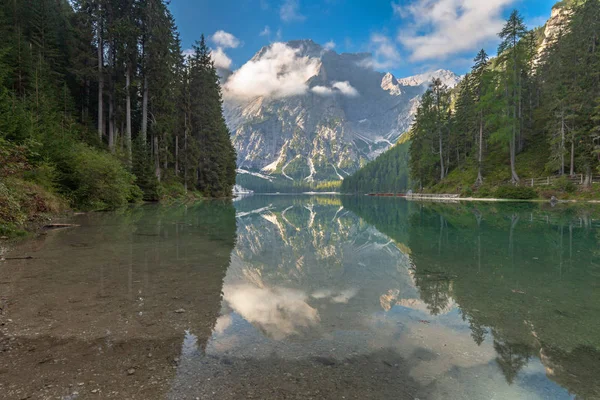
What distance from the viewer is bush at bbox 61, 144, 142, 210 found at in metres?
20.2

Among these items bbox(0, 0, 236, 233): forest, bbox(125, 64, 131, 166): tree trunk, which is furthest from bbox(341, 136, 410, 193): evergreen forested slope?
bbox(125, 64, 131, 166): tree trunk

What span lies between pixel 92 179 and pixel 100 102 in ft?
54.4

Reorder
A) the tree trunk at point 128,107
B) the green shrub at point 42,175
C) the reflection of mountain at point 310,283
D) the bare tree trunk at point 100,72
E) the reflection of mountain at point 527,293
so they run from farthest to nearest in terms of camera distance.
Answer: the bare tree trunk at point 100,72, the tree trunk at point 128,107, the green shrub at point 42,175, the reflection of mountain at point 310,283, the reflection of mountain at point 527,293

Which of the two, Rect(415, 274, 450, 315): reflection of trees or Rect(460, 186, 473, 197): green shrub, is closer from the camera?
Rect(415, 274, 450, 315): reflection of trees

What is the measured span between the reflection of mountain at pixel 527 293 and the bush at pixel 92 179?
20.6 metres

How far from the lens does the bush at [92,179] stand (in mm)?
20231

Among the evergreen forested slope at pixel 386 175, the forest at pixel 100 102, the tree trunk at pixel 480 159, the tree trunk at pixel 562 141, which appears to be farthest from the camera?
the evergreen forested slope at pixel 386 175

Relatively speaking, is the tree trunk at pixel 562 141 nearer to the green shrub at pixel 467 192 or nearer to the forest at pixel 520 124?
the forest at pixel 520 124

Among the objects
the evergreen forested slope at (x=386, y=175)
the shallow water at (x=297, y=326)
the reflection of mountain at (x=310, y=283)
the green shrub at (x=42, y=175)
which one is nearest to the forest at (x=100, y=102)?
the green shrub at (x=42, y=175)

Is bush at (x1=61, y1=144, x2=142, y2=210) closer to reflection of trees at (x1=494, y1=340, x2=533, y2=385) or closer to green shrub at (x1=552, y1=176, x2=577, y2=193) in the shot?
reflection of trees at (x1=494, y1=340, x2=533, y2=385)

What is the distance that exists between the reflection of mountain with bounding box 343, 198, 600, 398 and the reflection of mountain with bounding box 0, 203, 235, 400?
13.8 ft

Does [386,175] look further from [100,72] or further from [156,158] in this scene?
[100,72]

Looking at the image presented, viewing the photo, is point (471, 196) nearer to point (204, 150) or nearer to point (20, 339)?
point (204, 150)

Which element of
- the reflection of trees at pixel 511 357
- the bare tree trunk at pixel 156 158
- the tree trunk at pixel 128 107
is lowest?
the reflection of trees at pixel 511 357
